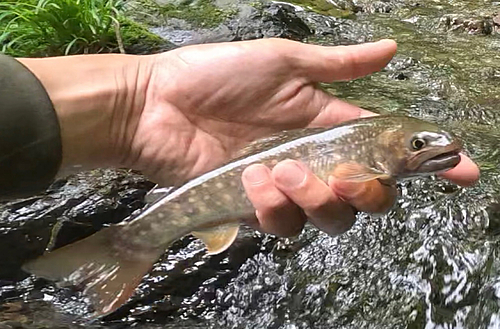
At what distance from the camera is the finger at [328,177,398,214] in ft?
7.55

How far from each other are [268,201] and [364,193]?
0.29 metres

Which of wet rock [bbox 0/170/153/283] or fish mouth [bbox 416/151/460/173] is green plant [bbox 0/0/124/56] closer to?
wet rock [bbox 0/170/153/283]

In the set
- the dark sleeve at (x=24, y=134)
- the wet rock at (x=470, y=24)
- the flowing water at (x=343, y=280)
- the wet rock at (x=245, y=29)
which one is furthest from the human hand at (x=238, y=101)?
the wet rock at (x=470, y=24)

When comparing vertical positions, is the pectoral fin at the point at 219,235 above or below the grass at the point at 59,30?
above

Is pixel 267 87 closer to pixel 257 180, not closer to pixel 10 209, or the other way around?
pixel 257 180

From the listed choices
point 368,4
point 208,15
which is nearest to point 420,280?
point 208,15

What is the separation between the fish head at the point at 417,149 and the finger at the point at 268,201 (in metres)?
0.33

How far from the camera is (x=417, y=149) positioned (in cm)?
238

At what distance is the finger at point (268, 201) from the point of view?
233 cm

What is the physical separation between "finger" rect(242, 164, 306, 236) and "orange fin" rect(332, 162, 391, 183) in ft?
0.56

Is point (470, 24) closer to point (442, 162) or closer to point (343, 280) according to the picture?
point (343, 280)

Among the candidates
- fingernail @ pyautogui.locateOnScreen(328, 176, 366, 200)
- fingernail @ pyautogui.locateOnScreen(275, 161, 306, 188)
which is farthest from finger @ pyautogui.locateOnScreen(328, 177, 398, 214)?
fingernail @ pyautogui.locateOnScreen(275, 161, 306, 188)

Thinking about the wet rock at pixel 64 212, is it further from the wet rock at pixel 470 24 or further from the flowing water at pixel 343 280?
the wet rock at pixel 470 24

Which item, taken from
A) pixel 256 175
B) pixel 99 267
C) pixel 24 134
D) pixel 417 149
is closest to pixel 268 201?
pixel 256 175
